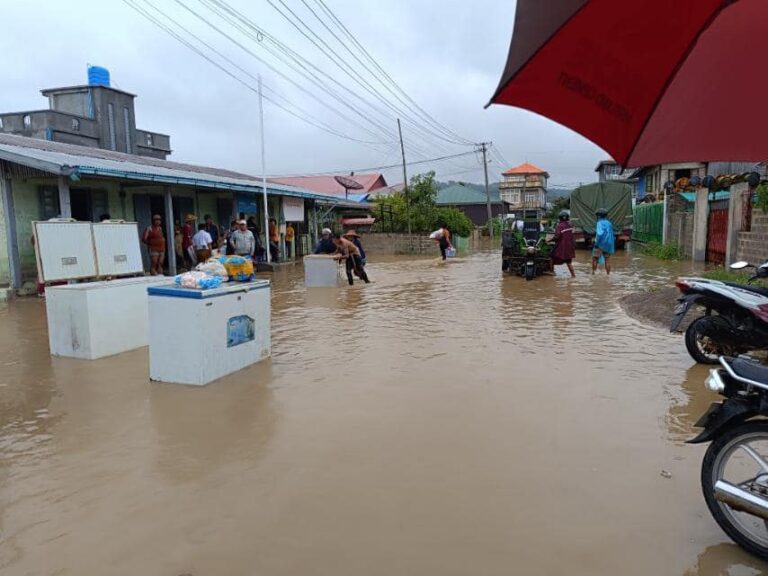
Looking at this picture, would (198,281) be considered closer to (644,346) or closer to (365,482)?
(365,482)

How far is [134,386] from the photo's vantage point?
19.4 feet

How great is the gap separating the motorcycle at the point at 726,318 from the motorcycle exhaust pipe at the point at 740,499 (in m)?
3.33

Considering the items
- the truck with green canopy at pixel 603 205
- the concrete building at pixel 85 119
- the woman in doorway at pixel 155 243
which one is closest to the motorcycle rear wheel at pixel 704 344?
the woman in doorway at pixel 155 243

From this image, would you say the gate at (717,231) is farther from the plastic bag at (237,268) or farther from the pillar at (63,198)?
the pillar at (63,198)

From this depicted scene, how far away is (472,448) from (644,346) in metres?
4.02

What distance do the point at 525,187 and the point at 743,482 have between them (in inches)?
3227

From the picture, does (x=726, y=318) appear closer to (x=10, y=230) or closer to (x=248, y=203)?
(x=10, y=230)

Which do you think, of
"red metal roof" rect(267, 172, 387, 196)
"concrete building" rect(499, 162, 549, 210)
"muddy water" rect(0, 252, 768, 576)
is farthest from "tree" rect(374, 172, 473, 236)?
"concrete building" rect(499, 162, 549, 210)

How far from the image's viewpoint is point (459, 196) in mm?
60469

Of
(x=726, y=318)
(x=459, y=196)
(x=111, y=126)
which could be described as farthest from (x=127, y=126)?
(x=459, y=196)

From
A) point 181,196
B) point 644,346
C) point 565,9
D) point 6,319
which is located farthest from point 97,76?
point 565,9

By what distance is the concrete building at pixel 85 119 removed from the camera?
2561 centimetres

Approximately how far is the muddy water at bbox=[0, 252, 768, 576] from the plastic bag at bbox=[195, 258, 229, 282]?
1096 millimetres

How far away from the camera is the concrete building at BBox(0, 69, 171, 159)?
25.6 m
